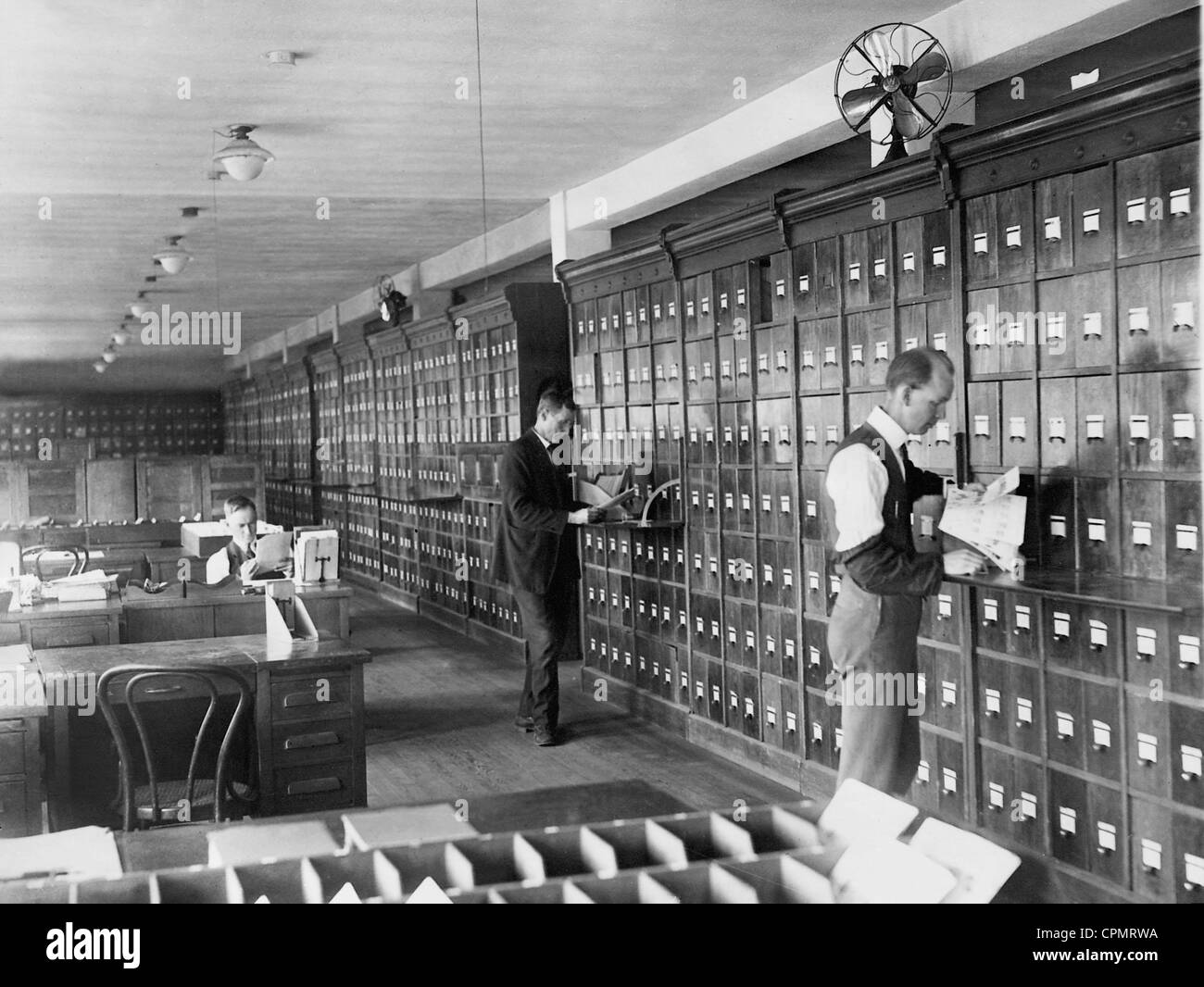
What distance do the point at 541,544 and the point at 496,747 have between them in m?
0.99

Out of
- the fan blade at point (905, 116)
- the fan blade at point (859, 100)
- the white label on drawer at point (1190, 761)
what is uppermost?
the fan blade at point (859, 100)

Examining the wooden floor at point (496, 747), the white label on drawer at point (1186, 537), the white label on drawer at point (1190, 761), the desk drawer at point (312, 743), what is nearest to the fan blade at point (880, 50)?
the white label on drawer at point (1186, 537)

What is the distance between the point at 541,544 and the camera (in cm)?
589

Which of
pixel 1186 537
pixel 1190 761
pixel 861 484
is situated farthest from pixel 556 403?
pixel 1190 761

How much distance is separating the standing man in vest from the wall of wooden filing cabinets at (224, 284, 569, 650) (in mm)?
5338

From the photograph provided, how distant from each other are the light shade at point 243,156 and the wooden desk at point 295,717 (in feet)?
8.77

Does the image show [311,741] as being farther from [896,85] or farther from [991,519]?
[896,85]

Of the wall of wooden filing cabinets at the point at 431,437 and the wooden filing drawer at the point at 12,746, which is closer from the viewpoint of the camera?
the wooden filing drawer at the point at 12,746

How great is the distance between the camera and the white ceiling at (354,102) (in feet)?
15.2

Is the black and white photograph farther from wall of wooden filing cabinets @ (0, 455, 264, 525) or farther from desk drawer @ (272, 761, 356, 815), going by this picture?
wall of wooden filing cabinets @ (0, 455, 264, 525)

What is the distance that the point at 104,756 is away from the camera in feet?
14.8

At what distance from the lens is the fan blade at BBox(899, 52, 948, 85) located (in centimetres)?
433

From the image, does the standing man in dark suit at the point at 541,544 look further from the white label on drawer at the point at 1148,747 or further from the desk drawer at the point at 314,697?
the white label on drawer at the point at 1148,747
